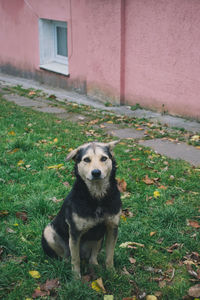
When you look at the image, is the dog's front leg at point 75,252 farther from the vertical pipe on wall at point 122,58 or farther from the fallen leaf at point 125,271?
the vertical pipe on wall at point 122,58

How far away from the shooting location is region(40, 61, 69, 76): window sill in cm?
1191

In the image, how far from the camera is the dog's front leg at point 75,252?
3.27 meters

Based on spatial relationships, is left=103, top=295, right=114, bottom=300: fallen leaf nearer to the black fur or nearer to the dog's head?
the black fur

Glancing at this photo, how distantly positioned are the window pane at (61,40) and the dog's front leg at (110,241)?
9.93m

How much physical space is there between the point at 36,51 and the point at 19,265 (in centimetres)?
1031

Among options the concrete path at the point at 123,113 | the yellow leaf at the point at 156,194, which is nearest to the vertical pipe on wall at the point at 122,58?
the concrete path at the point at 123,113

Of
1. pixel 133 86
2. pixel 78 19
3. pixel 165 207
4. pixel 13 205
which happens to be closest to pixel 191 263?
pixel 165 207

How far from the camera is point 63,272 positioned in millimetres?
3477

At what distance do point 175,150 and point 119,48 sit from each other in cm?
391

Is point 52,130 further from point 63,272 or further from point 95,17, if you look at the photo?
point 63,272

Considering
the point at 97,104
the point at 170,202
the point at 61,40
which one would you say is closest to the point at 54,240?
the point at 170,202

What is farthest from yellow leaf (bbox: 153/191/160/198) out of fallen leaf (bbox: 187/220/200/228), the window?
the window

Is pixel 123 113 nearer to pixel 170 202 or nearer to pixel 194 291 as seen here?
pixel 170 202

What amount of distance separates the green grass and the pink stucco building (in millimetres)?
2488
